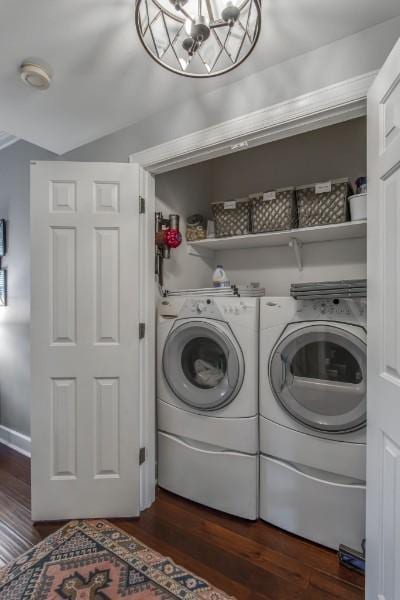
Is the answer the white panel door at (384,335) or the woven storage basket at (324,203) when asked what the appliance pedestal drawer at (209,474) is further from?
the woven storage basket at (324,203)

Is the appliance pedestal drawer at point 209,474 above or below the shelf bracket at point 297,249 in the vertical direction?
below

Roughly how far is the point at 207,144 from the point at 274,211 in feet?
2.00

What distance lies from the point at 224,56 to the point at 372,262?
3.59ft

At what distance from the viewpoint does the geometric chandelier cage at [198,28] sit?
1000mm

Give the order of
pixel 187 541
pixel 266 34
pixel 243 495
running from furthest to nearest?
pixel 243 495, pixel 187 541, pixel 266 34

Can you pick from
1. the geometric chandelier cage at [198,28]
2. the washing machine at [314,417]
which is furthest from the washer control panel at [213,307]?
the geometric chandelier cage at [198,28]

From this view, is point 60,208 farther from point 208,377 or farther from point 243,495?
point 243,495

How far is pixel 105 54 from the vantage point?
1421 mm

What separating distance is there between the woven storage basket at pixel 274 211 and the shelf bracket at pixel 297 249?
0.54ft

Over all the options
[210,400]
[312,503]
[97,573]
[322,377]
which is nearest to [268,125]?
[322,377]

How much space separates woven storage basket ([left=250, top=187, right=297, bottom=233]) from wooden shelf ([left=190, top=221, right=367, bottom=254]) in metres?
0.05

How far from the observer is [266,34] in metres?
1.30

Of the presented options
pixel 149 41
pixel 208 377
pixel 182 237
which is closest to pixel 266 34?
pixel 149 41

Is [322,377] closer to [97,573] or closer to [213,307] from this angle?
[213,307]
